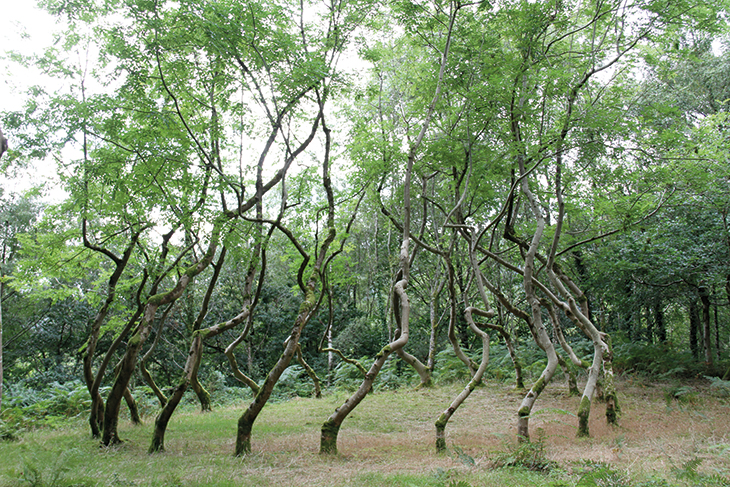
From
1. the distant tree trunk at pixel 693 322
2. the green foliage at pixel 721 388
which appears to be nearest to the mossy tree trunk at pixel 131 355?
the green foliage at pixel 721 388

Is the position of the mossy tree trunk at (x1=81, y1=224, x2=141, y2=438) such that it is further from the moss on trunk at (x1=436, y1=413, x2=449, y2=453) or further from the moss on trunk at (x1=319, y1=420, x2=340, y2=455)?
the moss on trunk at (x1=436, y1=413, x2=449, y2=453)

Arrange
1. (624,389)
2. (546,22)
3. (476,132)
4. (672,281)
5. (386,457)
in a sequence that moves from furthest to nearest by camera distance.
Result: 1. (672,281)
2. (624,389)
3. (476,132)
4. (546,22)
5. (386,457)

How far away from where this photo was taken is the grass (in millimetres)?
4383

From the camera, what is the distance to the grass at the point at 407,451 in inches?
173

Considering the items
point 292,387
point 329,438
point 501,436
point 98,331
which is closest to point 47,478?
point 329,438

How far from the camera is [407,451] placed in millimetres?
6449

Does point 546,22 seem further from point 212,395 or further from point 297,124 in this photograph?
point 212,395

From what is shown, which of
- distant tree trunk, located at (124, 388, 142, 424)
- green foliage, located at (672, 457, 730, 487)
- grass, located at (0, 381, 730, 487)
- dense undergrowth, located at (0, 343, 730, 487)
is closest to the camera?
green foliage, located at (672, 457, 730, 487)

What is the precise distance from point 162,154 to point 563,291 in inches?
294

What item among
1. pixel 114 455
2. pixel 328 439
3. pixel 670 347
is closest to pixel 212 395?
pixel 114 455

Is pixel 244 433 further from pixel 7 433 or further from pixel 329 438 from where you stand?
pixel 7 433

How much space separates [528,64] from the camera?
754cm

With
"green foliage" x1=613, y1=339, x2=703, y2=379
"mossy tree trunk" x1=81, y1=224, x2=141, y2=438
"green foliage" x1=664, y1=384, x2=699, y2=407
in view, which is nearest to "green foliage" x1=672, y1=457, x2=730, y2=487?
"green foliage" x1=664, y1=384, x2=699, y2=407

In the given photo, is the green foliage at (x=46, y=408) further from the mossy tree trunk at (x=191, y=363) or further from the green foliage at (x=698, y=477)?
the green foliage at (x=698, y=477)
